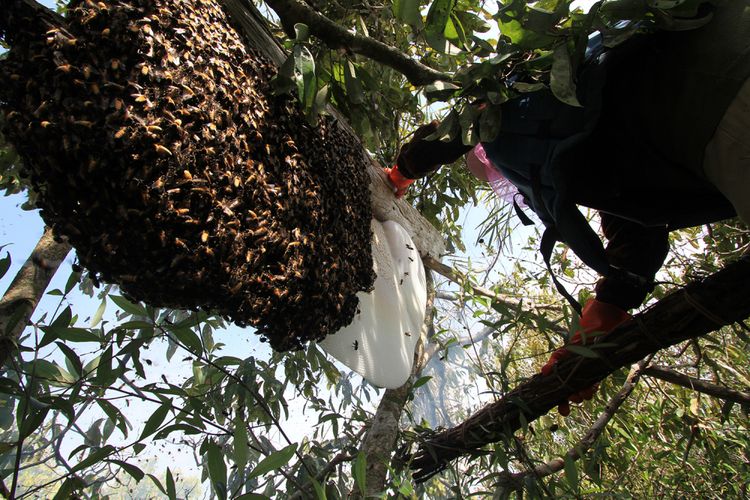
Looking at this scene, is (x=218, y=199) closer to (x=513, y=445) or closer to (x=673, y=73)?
(x=673, y=73)

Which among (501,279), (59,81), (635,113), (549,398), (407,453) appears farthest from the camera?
(501,279)

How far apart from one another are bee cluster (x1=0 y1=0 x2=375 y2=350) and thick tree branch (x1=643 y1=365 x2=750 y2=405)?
4.75ft

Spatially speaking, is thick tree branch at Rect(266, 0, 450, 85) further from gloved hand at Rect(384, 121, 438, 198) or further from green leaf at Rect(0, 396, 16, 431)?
green leaf at Rect(0, 396, 16, 431)

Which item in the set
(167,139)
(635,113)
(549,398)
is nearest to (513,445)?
(549,398)

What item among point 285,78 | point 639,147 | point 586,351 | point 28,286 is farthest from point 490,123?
point 28,286

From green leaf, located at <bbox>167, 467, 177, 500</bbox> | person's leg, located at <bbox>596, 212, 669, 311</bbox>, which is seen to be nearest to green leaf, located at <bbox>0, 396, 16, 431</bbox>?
green leaf, located at <bbox>167, 467, 177, 500</bbox>

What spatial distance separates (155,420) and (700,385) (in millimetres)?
1851

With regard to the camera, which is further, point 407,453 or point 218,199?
point 407,453

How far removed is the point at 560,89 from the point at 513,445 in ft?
3.53

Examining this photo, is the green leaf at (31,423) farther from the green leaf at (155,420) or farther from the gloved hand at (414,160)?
the gloved hand at (414,160)

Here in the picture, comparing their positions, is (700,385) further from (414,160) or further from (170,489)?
(170,489)

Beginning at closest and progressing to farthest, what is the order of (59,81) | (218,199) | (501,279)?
1. (59,81)
2. (218,199)
3. (501,279)

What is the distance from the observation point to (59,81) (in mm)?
693

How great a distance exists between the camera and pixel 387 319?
4.66 ft
